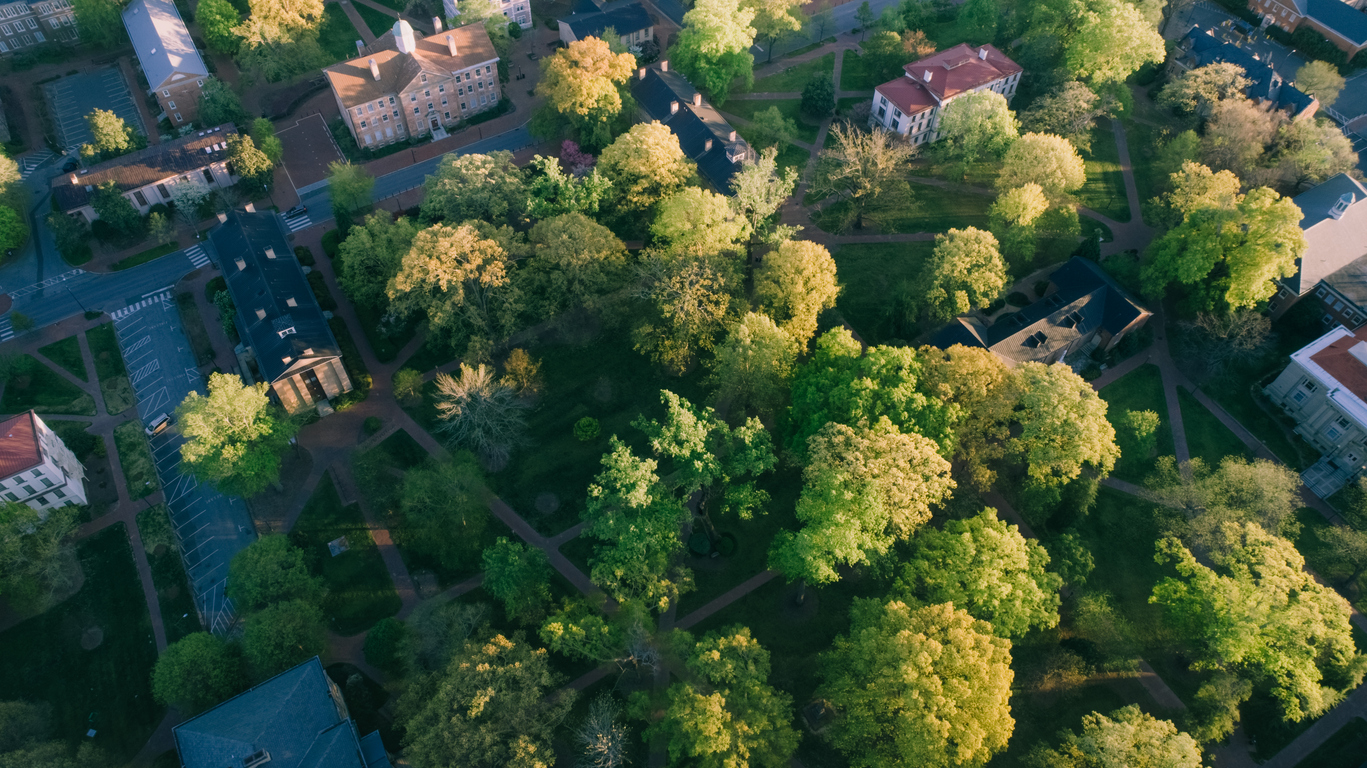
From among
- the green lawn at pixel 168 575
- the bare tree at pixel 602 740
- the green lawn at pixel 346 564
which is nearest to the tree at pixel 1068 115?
the bare tree at pixel 602 740

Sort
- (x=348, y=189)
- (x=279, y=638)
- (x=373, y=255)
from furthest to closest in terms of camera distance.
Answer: (x=348, y=189)
(x=373, y=255)
(x=279, y=638)

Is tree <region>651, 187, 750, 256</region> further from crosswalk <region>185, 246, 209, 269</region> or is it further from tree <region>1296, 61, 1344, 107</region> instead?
tree <region>1296, 61, 1344, 107</region>

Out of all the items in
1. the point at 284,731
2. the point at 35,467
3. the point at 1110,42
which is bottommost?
the point at 284,731

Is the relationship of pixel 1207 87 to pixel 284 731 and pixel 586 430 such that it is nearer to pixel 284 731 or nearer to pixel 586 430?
pixel 586 430

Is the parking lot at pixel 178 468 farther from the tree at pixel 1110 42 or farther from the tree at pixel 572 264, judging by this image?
the tree at pixel 1110 42

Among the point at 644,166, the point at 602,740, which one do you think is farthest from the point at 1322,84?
the point at 602,740

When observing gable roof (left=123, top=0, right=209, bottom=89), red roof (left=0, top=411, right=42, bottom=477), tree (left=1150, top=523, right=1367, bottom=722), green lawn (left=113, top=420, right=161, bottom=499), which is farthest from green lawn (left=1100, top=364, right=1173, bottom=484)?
gable roof (left=123, top=0, right=209, bottom=89)
